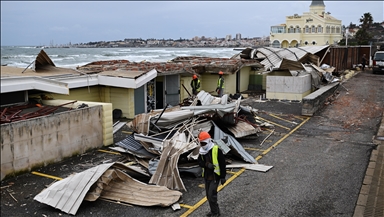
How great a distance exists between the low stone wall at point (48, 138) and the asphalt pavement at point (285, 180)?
28 cm

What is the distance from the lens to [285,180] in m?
9.74

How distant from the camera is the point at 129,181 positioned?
8891 millimetres

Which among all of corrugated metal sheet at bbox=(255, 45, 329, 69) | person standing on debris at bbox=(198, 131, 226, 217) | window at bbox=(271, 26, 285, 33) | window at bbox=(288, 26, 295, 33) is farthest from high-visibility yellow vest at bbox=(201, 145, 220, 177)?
window at bbox=(288, 26, 295, 33)

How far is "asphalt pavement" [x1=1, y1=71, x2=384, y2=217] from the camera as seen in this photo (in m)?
7.99

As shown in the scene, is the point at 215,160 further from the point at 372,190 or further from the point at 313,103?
the point at 313,103

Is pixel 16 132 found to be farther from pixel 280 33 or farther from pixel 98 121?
pixel 280 33

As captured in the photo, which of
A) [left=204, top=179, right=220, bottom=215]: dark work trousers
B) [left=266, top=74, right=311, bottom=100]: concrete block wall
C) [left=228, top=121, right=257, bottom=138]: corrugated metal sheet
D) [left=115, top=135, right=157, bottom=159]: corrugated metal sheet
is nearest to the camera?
[left=204, top=179, right=220, bottom=215]: dark work trousers

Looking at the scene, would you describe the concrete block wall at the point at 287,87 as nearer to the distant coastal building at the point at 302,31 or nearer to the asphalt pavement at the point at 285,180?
the asphalt pavement at the point at 285,180

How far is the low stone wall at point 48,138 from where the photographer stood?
32.0 ft

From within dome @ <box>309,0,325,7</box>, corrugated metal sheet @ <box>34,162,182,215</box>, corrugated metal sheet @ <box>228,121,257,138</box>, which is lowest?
corrugated metal sheet @ <box>34,162,182,215</box>

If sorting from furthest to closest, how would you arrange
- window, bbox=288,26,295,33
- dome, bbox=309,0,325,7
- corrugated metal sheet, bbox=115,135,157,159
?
dome, bbox=309,0,325,7 < window, bbox=288,26,295,33 < corrugated metal sheet, bbox=115,135,157,159

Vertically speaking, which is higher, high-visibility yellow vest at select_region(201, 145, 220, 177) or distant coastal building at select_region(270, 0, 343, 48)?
distant coastal building at select_region(270, 0, 343, 48)

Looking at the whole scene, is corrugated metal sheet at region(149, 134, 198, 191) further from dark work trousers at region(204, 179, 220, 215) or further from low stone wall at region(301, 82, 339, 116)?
low stone wall at region(301, 82, 339, 116)

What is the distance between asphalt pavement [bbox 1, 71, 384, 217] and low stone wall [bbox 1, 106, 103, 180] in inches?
11.0
